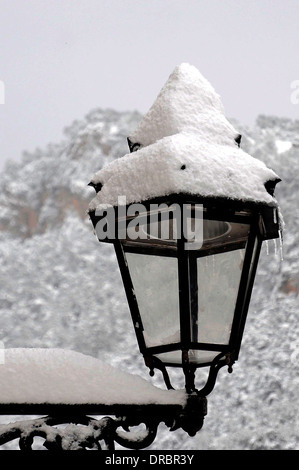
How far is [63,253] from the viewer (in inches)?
583

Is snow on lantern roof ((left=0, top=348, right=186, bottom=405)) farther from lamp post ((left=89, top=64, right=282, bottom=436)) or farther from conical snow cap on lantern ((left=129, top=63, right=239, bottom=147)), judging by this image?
conical snow cap on lantern ((left=129, top=63, right=239, bottom=147))

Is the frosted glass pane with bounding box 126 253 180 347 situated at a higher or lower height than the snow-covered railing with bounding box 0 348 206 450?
higher

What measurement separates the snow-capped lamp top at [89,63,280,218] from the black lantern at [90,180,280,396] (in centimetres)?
2

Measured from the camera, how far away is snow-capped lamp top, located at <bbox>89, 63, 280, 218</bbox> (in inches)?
45.6

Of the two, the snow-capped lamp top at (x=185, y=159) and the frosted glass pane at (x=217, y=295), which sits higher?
the snow-capped lamp top at (x=185, y=159)

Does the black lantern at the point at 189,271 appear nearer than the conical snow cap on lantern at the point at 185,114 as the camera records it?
Yes

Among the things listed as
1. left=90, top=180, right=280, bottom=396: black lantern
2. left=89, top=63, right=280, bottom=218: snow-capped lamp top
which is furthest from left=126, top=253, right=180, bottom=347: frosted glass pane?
left=89, top=63, right=280, bottom=218: snow-capped lamp top

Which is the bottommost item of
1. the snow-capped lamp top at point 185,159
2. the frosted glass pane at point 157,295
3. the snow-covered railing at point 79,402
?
the snow-covered railing at point 79,402

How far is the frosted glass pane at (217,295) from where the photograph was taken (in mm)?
1188

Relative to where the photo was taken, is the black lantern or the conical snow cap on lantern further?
the conical snow cap on lantern

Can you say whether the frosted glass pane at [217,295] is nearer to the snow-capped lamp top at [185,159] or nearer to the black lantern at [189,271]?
the black lantern at [189,271]

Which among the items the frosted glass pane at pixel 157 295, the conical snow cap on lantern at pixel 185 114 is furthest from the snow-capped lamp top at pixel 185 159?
the frosted glass pane at pixel 157 295
